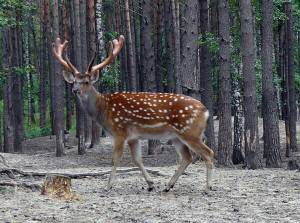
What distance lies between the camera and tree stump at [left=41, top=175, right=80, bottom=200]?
9.00 meters

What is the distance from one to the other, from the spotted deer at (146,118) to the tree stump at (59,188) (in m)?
1.36

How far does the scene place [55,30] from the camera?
71.9 ft

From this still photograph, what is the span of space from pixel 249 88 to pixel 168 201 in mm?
6800

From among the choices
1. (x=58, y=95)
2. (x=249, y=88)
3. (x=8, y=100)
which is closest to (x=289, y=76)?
(x=249, y=88)

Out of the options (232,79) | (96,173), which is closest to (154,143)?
(232,79)

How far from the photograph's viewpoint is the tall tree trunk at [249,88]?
15.2 m

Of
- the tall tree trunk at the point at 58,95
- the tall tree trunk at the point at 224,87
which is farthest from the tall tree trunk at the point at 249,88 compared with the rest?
the tall tree trunk at the point at 58,95

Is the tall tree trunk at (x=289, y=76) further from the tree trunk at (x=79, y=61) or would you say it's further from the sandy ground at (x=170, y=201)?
the sandy ground at (x=170, y=201)

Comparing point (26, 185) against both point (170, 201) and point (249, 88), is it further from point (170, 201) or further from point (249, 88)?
point (249, 88)

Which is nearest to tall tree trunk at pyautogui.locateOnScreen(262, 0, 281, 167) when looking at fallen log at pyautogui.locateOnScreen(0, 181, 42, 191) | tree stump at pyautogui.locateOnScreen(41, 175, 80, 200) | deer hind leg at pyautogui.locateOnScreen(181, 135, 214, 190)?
deer hind leg at pyautogui.locateOnScreen(181, 135, 214, 190)

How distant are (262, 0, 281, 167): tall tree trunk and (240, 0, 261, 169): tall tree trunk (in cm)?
163

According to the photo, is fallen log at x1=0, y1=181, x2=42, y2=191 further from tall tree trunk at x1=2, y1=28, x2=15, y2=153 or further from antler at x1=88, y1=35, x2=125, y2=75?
tall tree trunk at x1=2, y1=28, x2=15, y2=153

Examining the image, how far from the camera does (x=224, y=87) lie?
15.9 m

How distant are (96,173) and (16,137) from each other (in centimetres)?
1622
